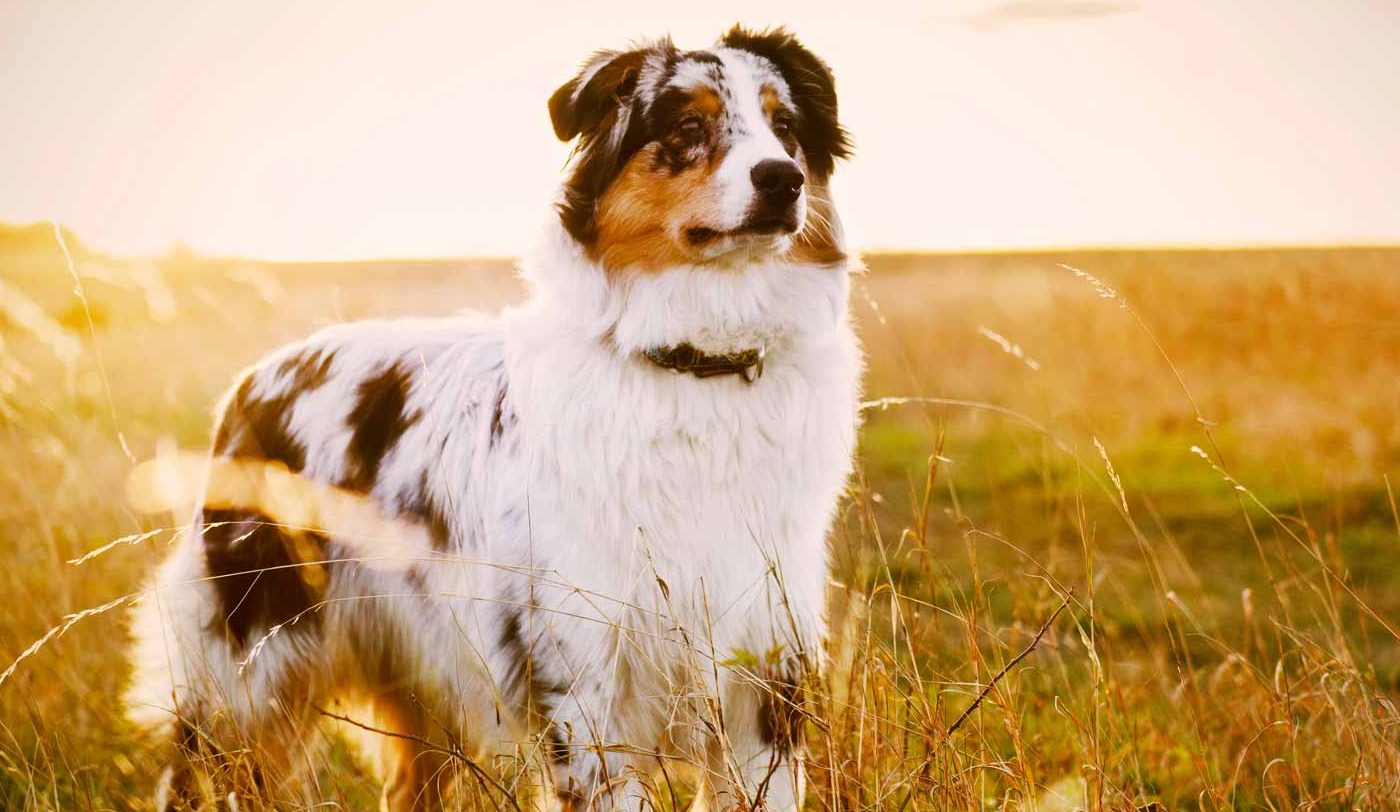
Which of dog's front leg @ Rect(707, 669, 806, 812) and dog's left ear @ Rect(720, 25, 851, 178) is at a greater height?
dog's left ear @ Rect(720, 25, 851, 178)

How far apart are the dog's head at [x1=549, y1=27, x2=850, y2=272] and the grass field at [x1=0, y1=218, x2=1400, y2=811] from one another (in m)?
0.62

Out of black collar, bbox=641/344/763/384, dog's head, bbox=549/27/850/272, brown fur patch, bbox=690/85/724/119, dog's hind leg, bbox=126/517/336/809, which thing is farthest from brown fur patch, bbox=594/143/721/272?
dog's hind leg, bbox=126/517/336/809

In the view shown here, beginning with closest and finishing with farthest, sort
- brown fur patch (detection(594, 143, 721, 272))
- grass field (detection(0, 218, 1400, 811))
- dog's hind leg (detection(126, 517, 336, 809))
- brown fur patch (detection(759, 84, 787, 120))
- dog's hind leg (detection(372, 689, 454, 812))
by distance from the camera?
grass field (detection(0, 218, 1400, 811)) → brown fur patch (detection(594, 143, 721, 272)) → brown fur patch (detection(759, 84, 787, 120)) → dog's hind leg (detection(126, 517, 336, 809)) → dog's hind leg (detection(372, 689, 454, 812))

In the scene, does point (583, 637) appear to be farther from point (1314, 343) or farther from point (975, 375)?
point (1314, 343)

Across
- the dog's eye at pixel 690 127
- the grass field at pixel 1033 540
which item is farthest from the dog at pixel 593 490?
the grass field at pixel 1033 540

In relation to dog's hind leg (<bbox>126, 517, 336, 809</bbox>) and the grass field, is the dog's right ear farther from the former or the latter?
dog's hind leg (<bbox>126, 517, 336, 809</bbox>)

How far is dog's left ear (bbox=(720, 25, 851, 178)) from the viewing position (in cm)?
320

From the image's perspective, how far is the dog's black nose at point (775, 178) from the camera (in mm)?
2686

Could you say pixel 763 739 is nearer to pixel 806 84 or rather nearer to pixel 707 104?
pixel 707 104

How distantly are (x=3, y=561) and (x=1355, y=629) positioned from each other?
7286mm

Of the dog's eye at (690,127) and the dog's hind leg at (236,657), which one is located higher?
the dog's eye at (690,127)

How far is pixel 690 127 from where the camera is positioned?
2924 millimetres

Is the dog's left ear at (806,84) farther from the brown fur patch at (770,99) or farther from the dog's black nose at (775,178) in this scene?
the dog's black nose at (775,178)

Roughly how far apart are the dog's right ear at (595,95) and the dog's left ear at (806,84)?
371mm
